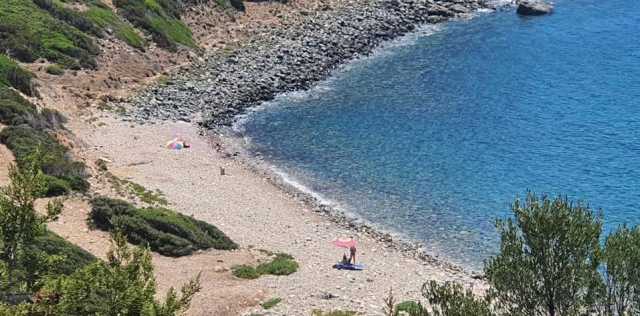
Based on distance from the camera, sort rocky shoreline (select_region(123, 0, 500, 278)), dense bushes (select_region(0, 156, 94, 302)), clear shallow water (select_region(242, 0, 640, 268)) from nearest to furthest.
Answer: dense bushes (select_region(0, 156, 94, 302)) < clear shallow water (select_region(242, 0, 640, 268)) < rocky shoreline (select_region(123, 0, 500, 278))

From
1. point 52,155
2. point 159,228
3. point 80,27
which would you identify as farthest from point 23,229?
point 80,27

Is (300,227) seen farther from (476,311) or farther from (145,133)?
(476,311)

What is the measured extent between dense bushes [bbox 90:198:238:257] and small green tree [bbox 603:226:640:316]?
24101 millimetres

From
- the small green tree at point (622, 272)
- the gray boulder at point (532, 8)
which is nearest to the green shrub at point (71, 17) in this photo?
the gray boulder at point (532, 8)

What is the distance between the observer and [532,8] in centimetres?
10406

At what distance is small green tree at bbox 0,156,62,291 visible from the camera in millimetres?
22438

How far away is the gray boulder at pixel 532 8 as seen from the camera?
342 feet

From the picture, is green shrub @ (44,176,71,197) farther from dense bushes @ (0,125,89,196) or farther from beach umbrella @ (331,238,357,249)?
beach umbrella @ (331,238,357,249)

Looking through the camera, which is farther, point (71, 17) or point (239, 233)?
point (71, 17)

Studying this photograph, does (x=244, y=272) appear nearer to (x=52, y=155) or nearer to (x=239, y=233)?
(x=239, y=233)

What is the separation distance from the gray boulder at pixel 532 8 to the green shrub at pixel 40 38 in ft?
182

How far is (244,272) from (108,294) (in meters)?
21.3

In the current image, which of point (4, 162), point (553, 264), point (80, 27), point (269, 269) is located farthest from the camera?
point (80, 27)

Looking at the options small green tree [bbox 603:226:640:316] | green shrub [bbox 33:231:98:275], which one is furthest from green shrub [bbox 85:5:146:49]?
small green tree [bbox 603:226:640:316]
